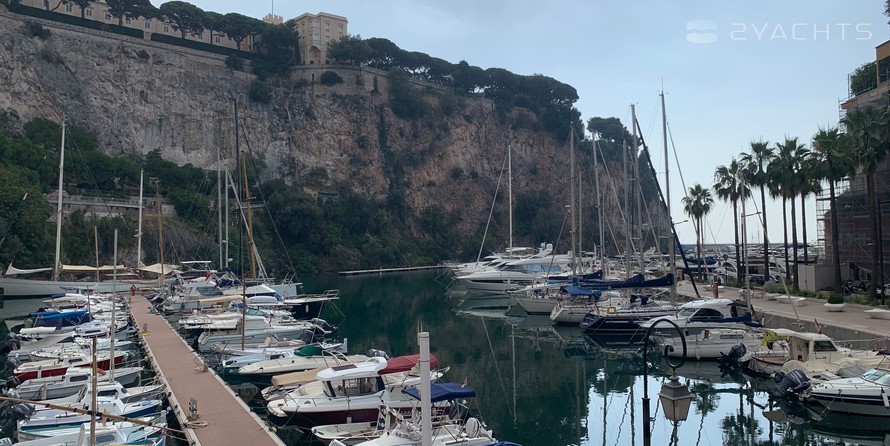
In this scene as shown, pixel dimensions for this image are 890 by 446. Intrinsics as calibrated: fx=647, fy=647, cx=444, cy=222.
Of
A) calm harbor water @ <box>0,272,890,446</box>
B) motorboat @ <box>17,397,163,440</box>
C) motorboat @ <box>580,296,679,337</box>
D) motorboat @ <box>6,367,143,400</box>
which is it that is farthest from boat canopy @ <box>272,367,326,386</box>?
motorboat @ <box>580,296,679,337</box>

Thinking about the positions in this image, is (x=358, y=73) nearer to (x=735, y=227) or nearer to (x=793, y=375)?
(x=735, y=227)

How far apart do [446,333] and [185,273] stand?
25889 mm

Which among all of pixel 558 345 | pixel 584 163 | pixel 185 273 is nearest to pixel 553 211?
pixel 584 163

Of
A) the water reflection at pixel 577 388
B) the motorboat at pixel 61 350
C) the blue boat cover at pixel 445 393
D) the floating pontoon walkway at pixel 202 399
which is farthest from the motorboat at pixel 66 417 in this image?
the water reflection at pixel 577 388

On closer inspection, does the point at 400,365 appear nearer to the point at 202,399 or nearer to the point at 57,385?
the point at 202,399

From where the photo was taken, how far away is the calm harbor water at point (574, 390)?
18906 mm

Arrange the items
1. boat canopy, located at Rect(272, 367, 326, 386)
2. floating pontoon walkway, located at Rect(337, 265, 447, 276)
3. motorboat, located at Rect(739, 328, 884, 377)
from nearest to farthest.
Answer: boat canopy, located at Rect(272, 367, 326, 386) < motorboat, located at Rect(739, 328, 884, 377) < floating pontoon walkway, located at Rect(337, 265, 447, 276)

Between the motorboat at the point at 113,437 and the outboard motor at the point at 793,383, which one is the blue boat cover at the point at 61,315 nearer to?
the motorboat at the point at 113,437

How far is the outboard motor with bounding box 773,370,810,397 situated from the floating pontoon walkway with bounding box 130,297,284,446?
16211 millimetres

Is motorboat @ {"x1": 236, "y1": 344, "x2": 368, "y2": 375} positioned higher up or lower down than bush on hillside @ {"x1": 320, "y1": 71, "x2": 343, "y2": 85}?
lower down

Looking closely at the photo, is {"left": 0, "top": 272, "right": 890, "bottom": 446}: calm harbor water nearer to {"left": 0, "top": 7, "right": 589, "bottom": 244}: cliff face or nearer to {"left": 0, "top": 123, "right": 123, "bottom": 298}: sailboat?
{"left": 0, "top": 123, "right": 123, "bottom": 298}: sailboat

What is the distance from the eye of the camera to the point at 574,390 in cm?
2497

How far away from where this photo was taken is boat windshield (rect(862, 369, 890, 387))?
756 inches

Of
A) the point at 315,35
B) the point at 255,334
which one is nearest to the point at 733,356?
the point at 255,334
